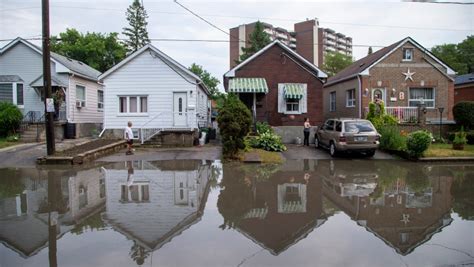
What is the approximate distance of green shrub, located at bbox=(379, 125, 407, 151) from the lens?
1756 cm

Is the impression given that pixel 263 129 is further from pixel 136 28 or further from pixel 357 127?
pixel 136 28

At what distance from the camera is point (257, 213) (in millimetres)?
7398

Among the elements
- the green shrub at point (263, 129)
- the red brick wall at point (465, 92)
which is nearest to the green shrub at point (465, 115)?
the green shrub at point (263, 129)

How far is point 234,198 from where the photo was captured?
8797 mm

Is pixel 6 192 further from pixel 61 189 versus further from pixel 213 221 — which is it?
pixel 213 221

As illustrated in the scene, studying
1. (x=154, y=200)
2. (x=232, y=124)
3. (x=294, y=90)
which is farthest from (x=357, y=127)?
(x=154, y=200)

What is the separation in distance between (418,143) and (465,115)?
25.6ft

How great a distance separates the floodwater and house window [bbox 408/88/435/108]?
14.2 meters

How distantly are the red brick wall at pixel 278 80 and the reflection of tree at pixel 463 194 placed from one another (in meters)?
12.2

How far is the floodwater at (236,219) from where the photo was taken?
5152mm

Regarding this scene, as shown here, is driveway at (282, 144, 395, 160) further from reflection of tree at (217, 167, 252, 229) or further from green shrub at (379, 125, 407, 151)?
reflection of tree at (217, 167, 252, 229)

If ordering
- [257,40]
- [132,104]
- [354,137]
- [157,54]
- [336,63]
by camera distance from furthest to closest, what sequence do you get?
[336,63] < [257,40] < [132,104] < [157,54] < [354,137]

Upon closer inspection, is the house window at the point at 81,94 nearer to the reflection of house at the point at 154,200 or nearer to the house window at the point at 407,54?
the reflection of house at the point at 154,200

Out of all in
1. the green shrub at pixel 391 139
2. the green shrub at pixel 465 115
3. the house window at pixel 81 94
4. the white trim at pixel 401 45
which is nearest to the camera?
the green shrub at pixel 391 139
